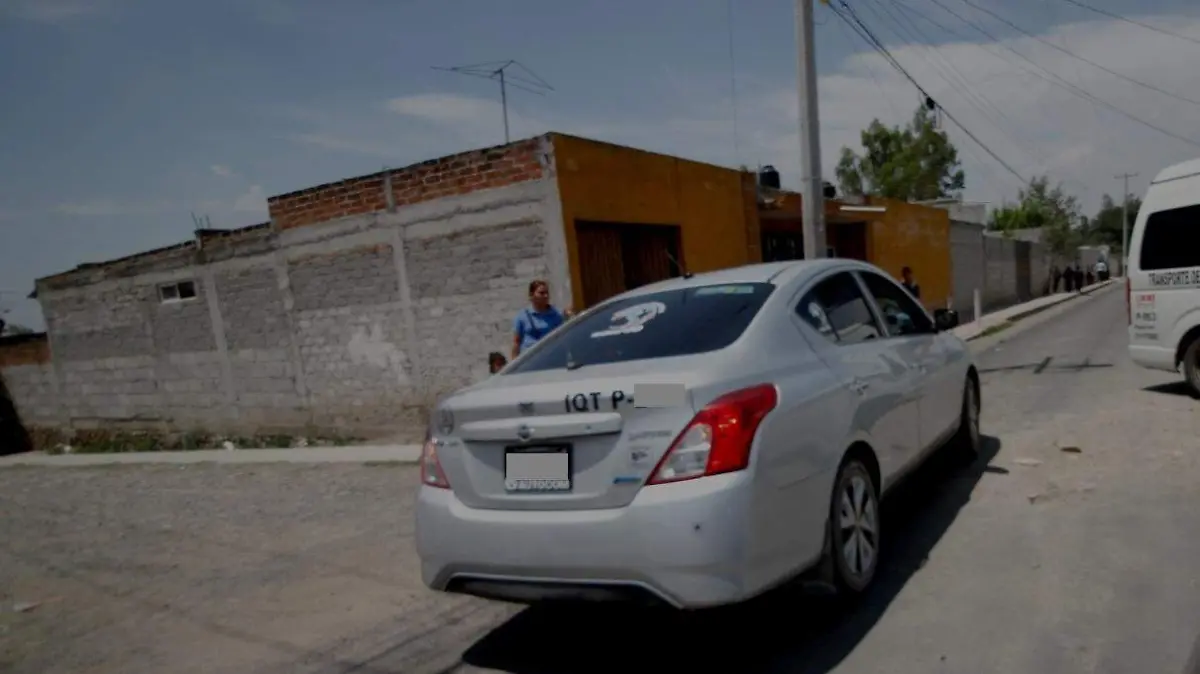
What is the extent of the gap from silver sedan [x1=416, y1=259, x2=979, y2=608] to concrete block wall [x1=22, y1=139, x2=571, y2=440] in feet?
14.9

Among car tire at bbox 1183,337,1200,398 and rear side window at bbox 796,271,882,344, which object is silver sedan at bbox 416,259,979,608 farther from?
car tire at bbox 1183,337,1200,398

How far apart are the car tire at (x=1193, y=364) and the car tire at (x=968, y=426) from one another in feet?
9.18

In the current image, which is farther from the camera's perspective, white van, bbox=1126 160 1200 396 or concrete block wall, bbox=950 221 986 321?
concrete block wall, bbox=950 221 986 321

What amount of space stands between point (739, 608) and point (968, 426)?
127 inches

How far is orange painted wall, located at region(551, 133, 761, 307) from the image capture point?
783cm

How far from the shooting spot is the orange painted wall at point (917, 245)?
18.6m

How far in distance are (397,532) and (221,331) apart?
24.1 feet

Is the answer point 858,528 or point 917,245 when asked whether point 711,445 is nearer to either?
point 858,528

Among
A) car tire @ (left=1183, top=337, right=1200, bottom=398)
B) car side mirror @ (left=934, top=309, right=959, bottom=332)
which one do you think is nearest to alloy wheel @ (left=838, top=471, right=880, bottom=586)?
car side mirror @ (left=934, top=309, right=959, bottom=332)

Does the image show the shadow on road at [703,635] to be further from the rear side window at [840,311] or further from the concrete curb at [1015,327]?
the concrete curb at [1015,327]

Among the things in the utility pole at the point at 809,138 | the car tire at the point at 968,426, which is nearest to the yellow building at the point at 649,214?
the utility pole at the point at 809,138

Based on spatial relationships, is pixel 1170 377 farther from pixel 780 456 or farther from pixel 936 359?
pixel 780 456

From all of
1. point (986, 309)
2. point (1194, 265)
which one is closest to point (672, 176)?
point (1194, 265)

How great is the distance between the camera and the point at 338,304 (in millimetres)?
9570
